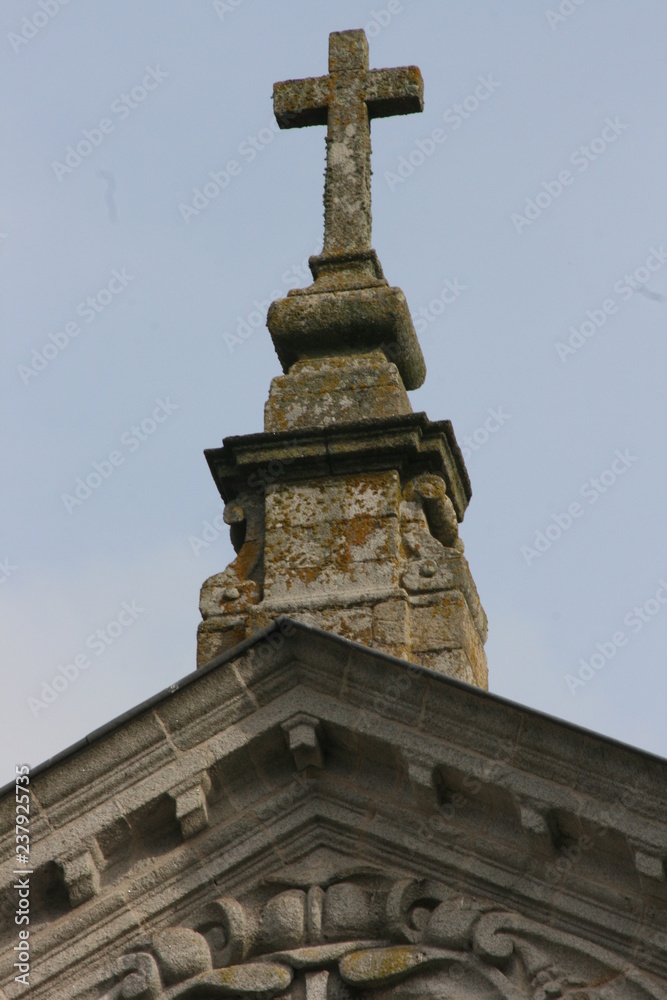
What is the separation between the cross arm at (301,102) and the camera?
38.1 ft

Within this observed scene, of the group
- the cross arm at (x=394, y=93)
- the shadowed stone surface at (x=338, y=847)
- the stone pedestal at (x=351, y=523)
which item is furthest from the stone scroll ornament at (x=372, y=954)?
the cross arm at (x=394, y=93)

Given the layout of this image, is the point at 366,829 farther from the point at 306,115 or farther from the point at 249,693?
the point at 306,115

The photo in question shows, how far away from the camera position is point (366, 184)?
11266 millimetres

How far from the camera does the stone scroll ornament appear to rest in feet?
25.2

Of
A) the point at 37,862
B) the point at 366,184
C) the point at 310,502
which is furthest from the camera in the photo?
the point at 366,184

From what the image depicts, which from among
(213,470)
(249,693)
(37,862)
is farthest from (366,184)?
(37,862)

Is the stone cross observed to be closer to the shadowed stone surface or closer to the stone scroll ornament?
the shadowed stone surface

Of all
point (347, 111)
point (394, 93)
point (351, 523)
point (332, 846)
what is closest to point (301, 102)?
point (347, 111)

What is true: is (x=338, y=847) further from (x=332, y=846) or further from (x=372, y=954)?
(x=372, y=954)

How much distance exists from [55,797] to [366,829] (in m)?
1.27

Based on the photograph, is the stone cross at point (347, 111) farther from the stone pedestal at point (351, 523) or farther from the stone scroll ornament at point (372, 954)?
the stone scroll ornament at point (372, 954)

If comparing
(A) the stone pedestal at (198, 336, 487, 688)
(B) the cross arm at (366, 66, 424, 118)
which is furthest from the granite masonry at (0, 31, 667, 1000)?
(B) the cross arm at (366, 66, 424, 118)

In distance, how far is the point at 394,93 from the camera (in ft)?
37.8

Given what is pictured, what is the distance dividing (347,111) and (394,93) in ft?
Result: 0.95
